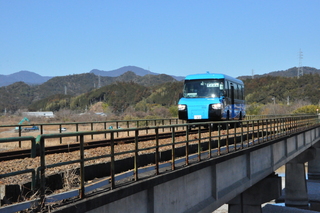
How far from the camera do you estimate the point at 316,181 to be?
5681 cm

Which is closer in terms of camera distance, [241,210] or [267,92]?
[241,210]

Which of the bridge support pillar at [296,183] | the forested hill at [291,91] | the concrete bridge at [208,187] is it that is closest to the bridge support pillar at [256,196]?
the concrete bridge at [208,187]

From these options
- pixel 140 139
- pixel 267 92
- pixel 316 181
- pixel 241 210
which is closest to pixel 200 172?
pixel 140 139

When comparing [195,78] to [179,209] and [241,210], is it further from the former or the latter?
[179,209]

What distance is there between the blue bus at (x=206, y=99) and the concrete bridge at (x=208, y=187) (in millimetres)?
3959

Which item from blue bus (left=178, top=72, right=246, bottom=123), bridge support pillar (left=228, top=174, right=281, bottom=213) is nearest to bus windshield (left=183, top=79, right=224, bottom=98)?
blue bus (left=178, top=72, right=246, bottom=123)

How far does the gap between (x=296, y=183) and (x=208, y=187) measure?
29.7m

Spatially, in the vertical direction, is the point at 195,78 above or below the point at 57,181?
above

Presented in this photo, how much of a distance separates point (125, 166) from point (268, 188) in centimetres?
1377

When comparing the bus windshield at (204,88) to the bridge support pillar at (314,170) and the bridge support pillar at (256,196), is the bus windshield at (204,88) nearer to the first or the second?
the bridge support pillar at (256,196)

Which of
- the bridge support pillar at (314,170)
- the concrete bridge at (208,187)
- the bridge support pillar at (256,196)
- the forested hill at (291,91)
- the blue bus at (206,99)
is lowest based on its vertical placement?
Answer: the bridge support pillar at (314,170)

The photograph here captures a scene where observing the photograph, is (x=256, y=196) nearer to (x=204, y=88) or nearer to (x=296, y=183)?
(x=204, y=88)

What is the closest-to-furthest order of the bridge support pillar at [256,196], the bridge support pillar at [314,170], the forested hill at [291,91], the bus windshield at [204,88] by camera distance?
the bridge support pillar at [256,196] → the bus windshield at [204,88] → the bridge support pillar at [314,170] → the forested hill at [291,91]

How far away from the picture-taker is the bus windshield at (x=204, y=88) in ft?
86.2
